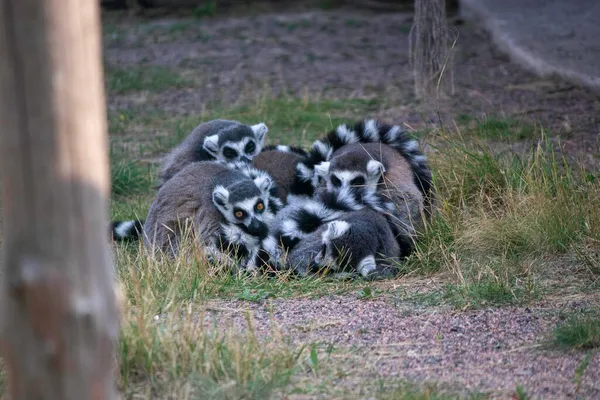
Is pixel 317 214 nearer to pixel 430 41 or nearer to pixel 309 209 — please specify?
pixel 309 209

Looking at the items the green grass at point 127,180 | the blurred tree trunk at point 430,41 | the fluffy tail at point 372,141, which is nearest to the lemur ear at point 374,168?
the fluffy tail at point 372,141

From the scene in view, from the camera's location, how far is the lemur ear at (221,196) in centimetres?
543

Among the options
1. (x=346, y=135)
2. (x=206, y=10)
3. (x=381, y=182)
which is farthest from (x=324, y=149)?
(x=206, y=10)

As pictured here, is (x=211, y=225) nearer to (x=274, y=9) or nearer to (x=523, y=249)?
(x=523, y=249)

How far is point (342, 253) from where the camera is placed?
16.9 ft

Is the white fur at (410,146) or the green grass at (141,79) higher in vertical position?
the white fur at (410,146)

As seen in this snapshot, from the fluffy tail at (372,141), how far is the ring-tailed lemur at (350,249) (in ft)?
2.24

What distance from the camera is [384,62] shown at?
11344 millimetres

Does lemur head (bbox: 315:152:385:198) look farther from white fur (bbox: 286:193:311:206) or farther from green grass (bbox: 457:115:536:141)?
green grass (bbox: 457:115:536:141)

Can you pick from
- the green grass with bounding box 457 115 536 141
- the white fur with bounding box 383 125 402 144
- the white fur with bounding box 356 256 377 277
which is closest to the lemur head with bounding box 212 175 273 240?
the white fur with bounding box 356 256 377 277

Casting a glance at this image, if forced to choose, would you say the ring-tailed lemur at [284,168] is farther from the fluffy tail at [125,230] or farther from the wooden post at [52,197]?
the wooden post at [52,197]

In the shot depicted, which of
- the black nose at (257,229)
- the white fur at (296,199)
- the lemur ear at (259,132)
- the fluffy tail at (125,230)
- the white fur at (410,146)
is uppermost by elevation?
the white fur at (410,146)

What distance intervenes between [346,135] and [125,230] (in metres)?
1.74

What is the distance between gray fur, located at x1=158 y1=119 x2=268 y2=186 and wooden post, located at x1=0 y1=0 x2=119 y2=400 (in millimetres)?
3839
